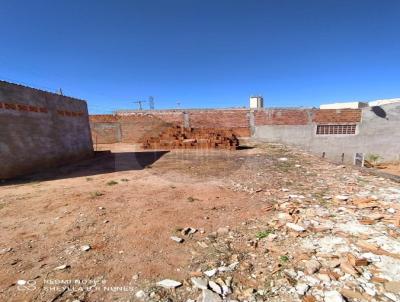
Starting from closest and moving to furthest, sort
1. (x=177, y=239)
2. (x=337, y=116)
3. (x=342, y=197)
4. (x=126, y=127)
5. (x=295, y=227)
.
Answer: (x=177, y=239)
(x=295, y=227)
(x=342, y=197)
(x=337, y=116)
(x=126, y=127)

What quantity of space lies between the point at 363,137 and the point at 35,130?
16.5 meters

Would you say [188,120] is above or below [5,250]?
above

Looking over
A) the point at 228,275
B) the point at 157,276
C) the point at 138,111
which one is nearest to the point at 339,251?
the point at 228,275

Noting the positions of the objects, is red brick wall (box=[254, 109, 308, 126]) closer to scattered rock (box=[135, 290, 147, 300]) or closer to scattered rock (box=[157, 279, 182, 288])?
scattered rock (box=[157, 279, 182, 288])

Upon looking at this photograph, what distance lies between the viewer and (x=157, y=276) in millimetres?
2295

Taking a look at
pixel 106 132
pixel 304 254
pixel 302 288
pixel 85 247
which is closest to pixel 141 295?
pixel 85 247

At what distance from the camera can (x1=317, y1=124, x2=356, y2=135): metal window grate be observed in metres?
14.2

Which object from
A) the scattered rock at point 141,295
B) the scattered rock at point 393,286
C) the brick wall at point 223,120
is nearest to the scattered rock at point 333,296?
the scattered rock at point 393,286

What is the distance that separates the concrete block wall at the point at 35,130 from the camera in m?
6.44

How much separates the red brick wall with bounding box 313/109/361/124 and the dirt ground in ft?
28.3

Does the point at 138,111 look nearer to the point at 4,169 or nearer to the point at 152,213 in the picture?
the point at 4,169

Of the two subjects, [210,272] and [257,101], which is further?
[257,101]

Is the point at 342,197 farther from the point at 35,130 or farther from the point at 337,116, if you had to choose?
the point at 337,116

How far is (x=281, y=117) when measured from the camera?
15188mm
